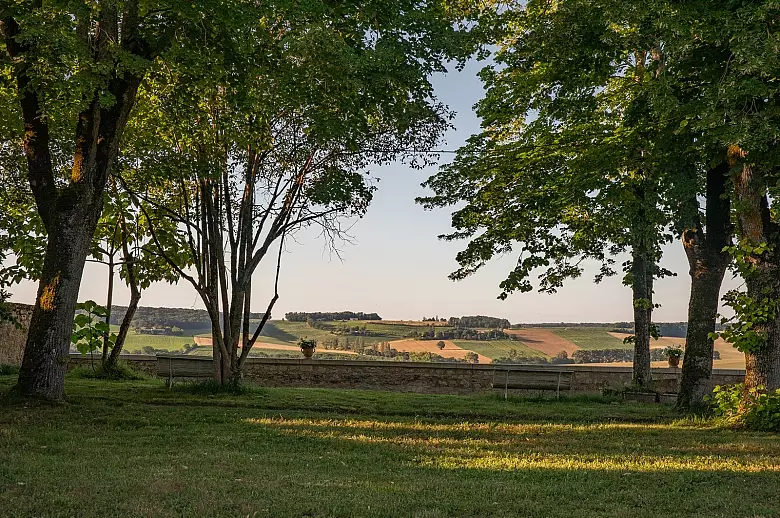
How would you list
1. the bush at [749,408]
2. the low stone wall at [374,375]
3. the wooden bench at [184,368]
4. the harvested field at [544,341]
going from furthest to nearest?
the harvested field at [544,341] < the low stone wall at [374,375] < the wooden bench at [184,368] < the bush at [749,408]

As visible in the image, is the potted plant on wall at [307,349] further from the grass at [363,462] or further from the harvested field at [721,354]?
the harvested field at [721,354]

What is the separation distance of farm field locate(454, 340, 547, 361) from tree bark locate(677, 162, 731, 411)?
17.0m

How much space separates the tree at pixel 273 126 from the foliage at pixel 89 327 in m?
2.32

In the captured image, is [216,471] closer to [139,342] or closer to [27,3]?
[27,3]

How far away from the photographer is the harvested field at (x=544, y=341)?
3234 cm

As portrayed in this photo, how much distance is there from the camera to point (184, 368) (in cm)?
1394

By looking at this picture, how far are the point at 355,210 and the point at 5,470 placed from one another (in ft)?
31.9

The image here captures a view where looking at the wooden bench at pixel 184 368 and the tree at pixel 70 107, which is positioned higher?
the tree at pixel 70 107

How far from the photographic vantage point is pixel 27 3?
9.67 metres

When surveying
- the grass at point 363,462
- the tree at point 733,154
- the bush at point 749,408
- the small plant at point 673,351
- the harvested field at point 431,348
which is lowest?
the grass at point 363,462

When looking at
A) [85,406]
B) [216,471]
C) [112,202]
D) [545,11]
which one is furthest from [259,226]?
[216,471]

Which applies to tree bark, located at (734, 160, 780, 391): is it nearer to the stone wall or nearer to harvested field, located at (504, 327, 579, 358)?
the stone wall

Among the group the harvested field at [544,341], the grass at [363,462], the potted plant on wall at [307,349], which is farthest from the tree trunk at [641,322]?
the harvested field at [544,341]

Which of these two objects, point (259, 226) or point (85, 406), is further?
point (259, 226)
